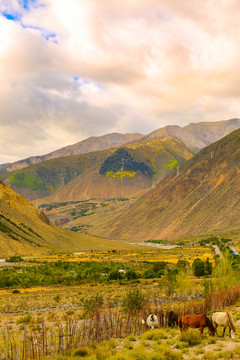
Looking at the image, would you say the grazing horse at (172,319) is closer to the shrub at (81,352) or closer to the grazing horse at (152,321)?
the grazing horse at (152,321)

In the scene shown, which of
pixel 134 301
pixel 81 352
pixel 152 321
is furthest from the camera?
pixel 134 301

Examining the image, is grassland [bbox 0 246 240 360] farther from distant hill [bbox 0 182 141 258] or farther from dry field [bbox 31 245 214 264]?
distant hill [bbox 0 182 141 258]

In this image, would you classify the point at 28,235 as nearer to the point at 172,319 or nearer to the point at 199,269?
the point at 199,269

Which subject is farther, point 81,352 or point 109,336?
point 109,336

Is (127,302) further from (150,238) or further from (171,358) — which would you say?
(150,238)

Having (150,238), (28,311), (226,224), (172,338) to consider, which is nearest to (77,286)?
(28,311)

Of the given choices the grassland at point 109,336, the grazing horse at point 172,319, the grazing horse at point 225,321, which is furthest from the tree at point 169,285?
the grazing horse at point 225,321

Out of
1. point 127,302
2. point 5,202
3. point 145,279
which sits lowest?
point 145,279

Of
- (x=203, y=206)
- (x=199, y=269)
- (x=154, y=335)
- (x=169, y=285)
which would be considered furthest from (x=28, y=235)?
(x=154, y=335)

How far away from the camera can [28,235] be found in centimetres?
11162

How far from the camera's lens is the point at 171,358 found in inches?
485

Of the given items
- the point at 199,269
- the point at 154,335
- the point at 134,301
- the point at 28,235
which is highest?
the point at 28,235

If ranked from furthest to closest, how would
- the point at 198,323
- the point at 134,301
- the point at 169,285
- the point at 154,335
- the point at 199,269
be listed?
the point at 199,269 < the point at 169,285 < the point at 134,301 < the point at 154,335 < the point at 198,323

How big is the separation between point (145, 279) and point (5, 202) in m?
91.5
